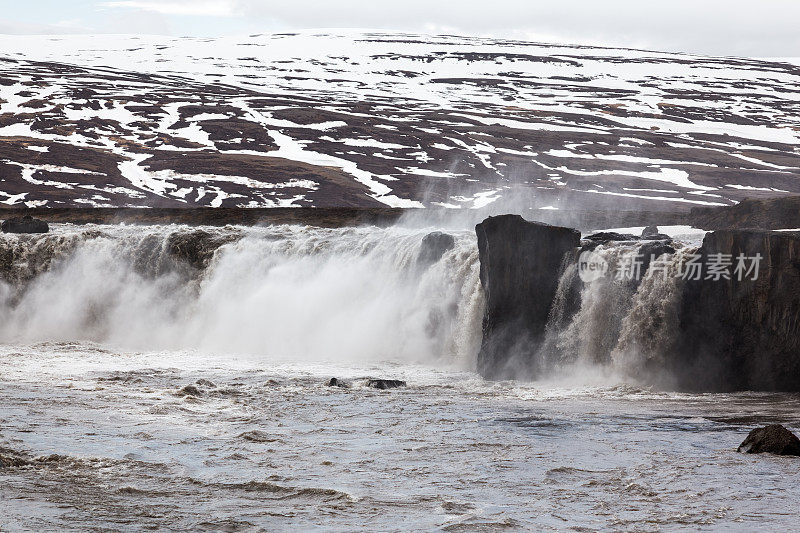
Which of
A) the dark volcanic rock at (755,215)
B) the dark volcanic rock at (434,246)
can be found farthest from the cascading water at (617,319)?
the dark volcanic rock at (755,215)

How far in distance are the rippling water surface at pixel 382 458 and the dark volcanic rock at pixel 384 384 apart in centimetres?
48

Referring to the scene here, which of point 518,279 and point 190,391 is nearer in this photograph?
point 190,391

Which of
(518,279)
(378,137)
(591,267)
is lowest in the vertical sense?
(518,279)

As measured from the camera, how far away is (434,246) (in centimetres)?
3569

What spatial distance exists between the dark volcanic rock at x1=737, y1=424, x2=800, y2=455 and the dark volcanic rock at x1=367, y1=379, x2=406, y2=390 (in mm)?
10945

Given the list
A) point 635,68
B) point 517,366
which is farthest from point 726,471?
point 635,68

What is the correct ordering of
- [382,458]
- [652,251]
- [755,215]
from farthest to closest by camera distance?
[755,215] < [652,251] < [382,458]

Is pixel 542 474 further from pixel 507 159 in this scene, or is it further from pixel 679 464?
pixel 507 159

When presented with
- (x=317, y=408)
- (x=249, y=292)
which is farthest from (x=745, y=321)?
(x=249, y=292)

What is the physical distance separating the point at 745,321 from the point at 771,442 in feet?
30.4

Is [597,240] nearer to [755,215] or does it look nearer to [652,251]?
[652,251]

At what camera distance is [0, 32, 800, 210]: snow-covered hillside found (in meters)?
80.4

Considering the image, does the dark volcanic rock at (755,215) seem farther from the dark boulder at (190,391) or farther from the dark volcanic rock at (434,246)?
the dark boulder at (190,391)

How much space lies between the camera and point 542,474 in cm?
1633
